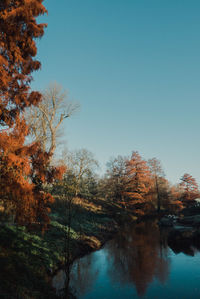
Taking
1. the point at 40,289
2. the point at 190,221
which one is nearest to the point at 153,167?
the point at 190,221

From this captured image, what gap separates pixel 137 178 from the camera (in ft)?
104

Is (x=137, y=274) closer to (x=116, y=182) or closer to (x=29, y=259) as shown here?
(x=29, y=259)

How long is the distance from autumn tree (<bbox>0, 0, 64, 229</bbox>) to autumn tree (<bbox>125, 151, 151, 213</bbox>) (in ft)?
87.6

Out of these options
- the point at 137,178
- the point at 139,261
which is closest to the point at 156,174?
the point at 137,178

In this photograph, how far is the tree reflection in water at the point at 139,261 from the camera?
824 centimetres

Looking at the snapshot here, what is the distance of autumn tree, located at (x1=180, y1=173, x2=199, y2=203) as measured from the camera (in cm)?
3728

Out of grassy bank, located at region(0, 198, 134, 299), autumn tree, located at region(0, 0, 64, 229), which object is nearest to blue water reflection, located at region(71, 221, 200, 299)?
grassy bank, located at region(0, 198, 134, 299)

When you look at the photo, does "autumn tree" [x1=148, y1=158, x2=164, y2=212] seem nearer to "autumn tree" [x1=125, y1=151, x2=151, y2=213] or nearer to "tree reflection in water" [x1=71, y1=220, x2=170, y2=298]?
"autumn tree" [x1=125, y1=151, x2=151, y2=213]

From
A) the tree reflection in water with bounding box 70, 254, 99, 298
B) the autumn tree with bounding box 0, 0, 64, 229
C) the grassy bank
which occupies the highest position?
the autumn tree with bounding box 0, 0, 64, 229

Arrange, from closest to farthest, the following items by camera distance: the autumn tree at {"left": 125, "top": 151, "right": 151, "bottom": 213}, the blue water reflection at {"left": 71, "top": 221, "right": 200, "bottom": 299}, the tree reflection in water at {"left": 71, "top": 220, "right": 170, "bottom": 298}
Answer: the blue water reflection at {"left": 71, "top": 221, "right": 200, "bottom": 299} < the tree reflection in water at {"left": 71, "top": 220, "right": 170, "bottom": 298} < the autumn tree at {"left": 125, "top": 151, "right": 151, "bottom": 213}

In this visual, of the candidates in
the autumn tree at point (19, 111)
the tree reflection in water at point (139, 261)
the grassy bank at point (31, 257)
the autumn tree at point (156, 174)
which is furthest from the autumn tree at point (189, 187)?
the autumn tree at point (19, 111)

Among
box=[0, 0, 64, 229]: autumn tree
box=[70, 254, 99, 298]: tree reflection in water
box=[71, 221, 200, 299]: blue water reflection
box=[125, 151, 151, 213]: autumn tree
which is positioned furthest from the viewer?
box=[125, 151, 151, 213]: autumn tree

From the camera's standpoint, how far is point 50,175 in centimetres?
566

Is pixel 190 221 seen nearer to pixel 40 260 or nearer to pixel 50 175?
pixel 40 260
